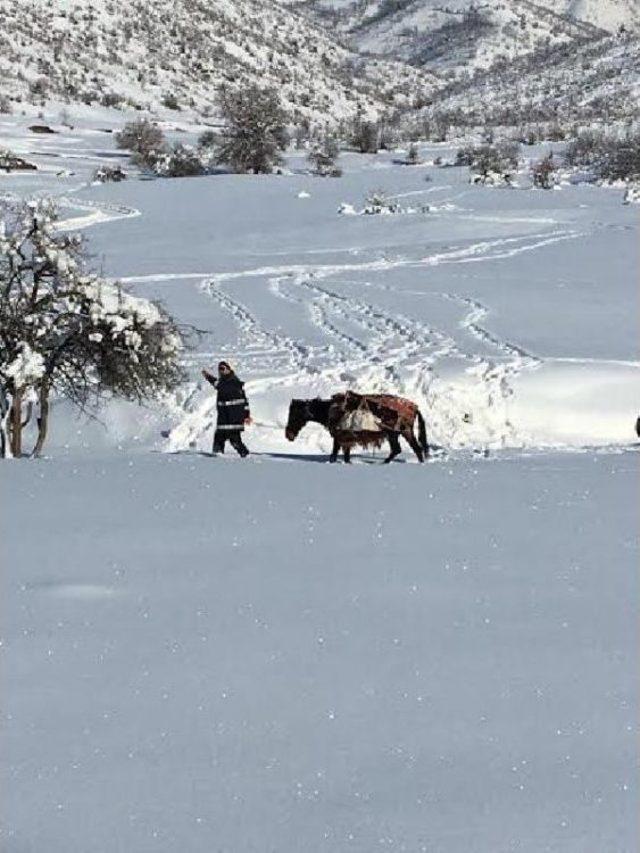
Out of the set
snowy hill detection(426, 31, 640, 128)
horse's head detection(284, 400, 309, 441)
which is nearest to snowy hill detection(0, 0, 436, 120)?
snowy hill detection(426, 31, 640, 128)

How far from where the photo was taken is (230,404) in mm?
16156

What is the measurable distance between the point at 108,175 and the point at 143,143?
763 centimetres

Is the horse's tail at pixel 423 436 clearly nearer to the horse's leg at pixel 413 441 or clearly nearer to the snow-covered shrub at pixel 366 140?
the horse's leg at pixel 413 441

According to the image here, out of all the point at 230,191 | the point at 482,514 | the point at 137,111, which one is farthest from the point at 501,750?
the point at 137,111

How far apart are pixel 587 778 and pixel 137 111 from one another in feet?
308

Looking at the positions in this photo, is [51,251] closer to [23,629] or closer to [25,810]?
[23,629]

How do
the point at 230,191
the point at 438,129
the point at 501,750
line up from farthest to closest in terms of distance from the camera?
the point at 438,129 < the point at 230,191 < the point at 501,750

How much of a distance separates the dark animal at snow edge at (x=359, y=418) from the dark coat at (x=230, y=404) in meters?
0.77

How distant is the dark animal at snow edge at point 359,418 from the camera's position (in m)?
15.2

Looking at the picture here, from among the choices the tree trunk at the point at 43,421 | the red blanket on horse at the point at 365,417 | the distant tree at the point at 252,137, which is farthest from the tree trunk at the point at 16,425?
the distant tree at the point at 252,137

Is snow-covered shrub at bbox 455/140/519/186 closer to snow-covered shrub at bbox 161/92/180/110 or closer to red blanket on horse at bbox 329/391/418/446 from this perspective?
snow-covered shrub at bbox 161/92/180/110

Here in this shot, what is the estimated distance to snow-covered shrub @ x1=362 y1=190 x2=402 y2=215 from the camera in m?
50.6

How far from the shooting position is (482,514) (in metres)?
9.02

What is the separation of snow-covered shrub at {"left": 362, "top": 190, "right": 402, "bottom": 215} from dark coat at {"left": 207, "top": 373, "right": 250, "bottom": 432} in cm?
3515
